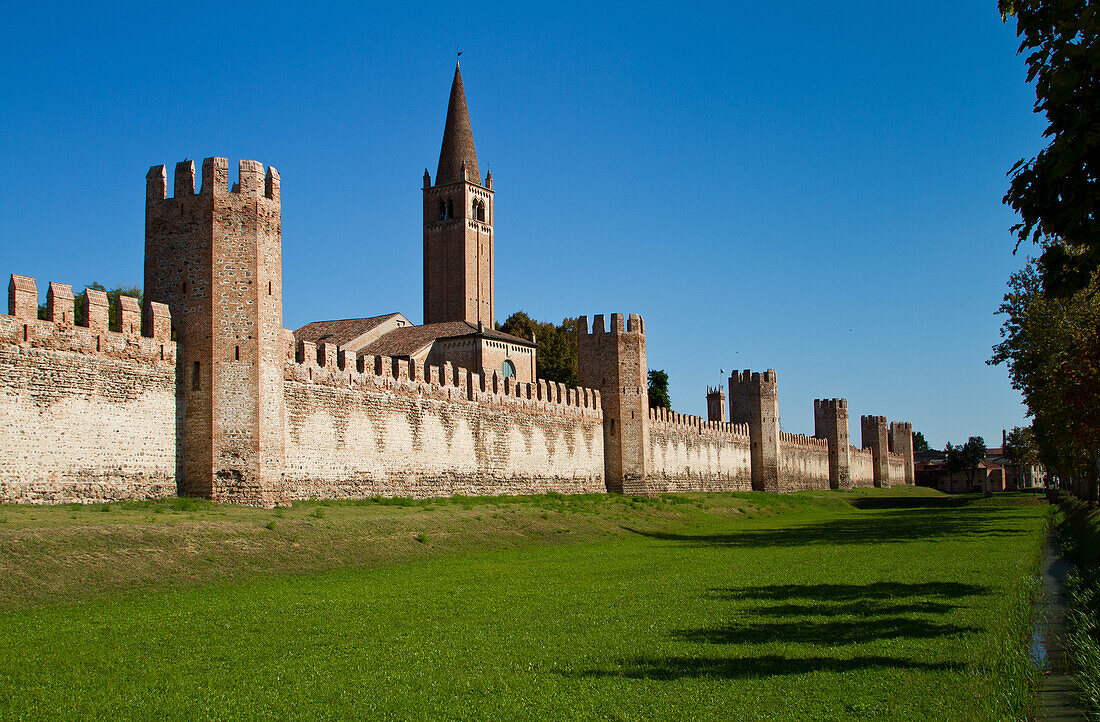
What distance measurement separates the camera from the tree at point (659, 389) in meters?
60.8

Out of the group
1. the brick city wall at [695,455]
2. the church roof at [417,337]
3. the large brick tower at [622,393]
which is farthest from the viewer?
the church roof at [417,337]

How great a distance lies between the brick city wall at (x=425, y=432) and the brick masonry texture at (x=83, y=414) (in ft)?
9.19

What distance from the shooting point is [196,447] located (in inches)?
735

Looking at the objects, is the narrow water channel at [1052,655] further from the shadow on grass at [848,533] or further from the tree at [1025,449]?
the tree at [1025,449]

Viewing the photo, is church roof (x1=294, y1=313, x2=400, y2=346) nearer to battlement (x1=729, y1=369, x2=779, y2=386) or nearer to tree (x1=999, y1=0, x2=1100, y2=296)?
battlement (x1=729, y1=369, x2=779, y2=386)

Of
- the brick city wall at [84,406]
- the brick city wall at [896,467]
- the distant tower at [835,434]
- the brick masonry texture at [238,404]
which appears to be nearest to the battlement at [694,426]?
the brick masonry texture at [238,404]

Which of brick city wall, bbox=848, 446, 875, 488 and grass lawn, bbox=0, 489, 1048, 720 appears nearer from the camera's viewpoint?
grass lawn, bbox=0, 489, 1048, 720

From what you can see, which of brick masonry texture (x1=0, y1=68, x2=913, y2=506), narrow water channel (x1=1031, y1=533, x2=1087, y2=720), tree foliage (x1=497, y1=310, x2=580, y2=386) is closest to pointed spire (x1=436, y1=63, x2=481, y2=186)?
tree foliage (x1=497, y1=310, x2=580, y2=386)

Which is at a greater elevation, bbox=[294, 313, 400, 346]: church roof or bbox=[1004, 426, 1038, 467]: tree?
bbox=[294, 313, 400, 346]: church roof

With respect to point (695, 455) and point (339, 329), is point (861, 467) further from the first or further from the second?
point (339, 329)

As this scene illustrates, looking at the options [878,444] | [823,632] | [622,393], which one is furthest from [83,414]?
[878,444]

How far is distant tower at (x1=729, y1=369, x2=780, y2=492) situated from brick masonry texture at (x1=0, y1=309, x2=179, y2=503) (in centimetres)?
3780

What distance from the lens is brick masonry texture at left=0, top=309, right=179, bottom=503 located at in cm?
1584

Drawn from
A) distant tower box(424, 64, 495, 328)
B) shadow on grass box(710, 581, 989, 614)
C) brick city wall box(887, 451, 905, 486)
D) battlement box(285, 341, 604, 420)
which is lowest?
brick city wall box(887, 451, 905, 486)
